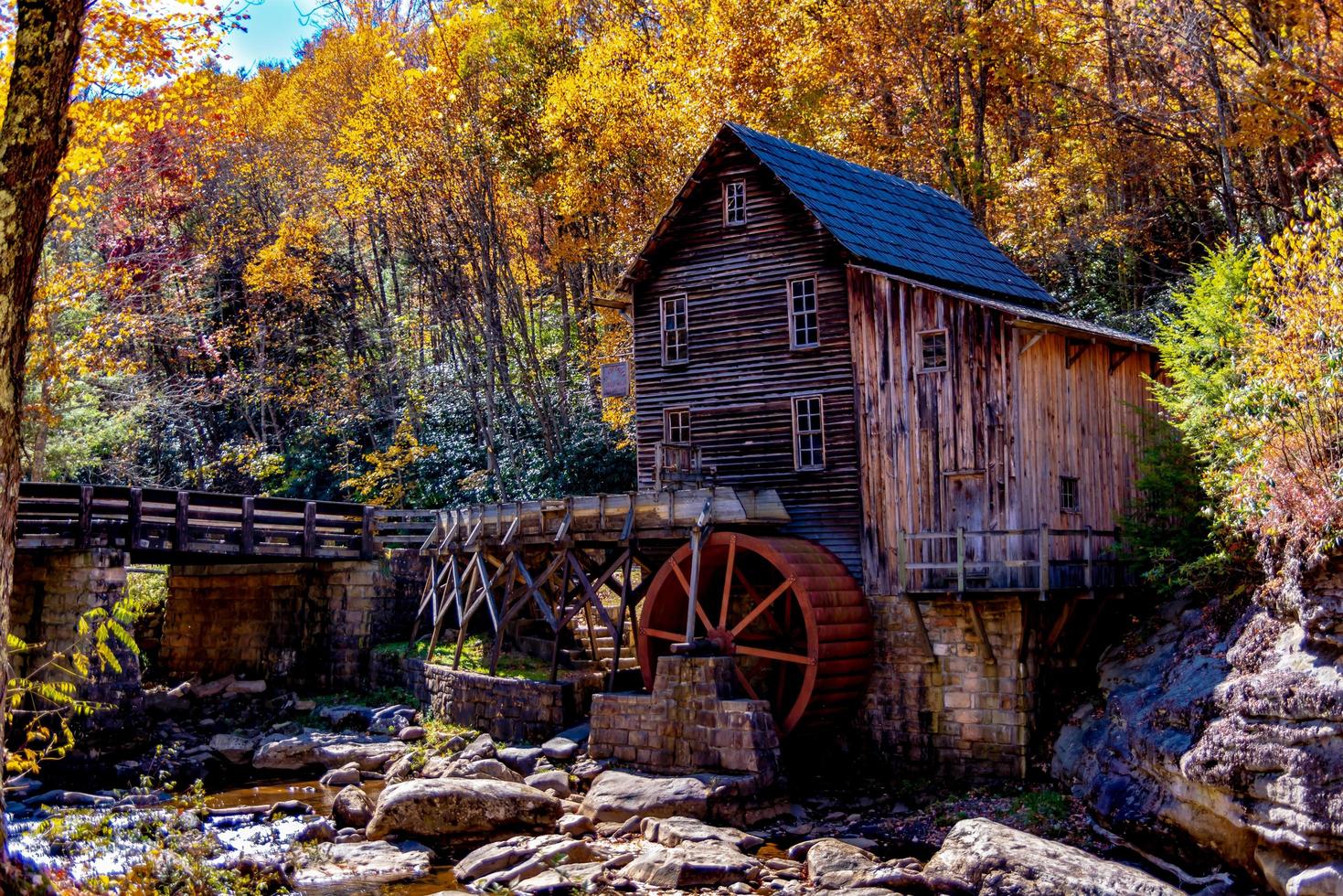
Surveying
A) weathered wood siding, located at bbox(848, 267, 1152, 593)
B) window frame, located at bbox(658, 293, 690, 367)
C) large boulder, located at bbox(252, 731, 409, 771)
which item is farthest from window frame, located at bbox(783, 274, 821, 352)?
large boulder, located at bbox(252, 731, 409, 771)

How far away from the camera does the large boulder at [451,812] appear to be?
51.5 feet

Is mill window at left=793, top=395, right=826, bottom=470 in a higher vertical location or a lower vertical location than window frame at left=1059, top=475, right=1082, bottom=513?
higher

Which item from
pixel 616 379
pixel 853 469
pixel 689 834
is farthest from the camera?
pixel 616 379

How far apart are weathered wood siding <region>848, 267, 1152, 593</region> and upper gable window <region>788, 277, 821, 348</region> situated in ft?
2.44

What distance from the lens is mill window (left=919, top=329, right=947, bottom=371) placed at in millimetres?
18641

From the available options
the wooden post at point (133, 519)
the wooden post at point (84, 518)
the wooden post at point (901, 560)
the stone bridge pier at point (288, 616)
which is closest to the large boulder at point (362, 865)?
the wooden post at point (901, 560)

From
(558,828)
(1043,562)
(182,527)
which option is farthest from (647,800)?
(182,527)

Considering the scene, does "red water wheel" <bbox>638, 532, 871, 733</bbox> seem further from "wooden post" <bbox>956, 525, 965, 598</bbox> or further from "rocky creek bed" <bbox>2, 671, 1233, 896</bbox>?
"wooden post" <bbox>956, 525, 965, 598</bbox>

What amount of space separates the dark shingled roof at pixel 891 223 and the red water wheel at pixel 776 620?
473 cm

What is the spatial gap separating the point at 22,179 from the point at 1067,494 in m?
15.5

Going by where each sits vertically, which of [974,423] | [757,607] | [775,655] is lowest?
[775,655]

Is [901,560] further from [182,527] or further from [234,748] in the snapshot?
[182,527]

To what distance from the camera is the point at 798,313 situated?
20.1 m

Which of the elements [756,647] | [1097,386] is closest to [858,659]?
[756,647]
